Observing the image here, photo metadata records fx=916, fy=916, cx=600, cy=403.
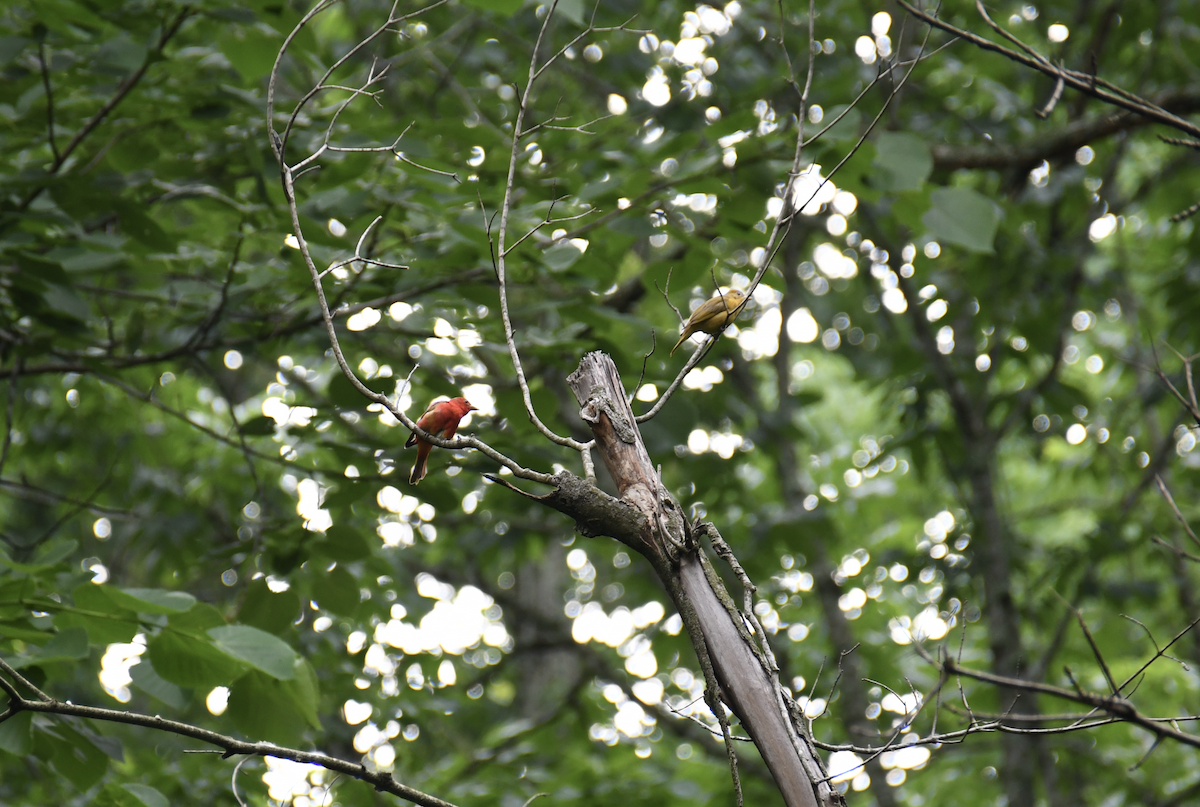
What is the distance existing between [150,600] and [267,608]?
75 cm

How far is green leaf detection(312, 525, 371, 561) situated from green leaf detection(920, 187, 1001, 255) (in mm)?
2338

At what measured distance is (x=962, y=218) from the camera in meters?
3.28

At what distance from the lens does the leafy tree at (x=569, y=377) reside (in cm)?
246

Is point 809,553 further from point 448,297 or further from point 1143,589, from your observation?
point 448,297

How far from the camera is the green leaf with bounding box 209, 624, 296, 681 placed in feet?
7.92

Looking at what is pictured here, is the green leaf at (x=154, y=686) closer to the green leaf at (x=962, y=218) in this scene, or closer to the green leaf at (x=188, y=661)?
the green leaf at (x=188, y=661)

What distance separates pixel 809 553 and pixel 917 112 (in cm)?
327

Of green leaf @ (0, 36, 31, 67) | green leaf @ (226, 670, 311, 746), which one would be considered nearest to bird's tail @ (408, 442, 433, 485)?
green leaf @ (226, 670, 311, 746)

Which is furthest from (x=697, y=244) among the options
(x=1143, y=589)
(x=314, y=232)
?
(x=1143, y=589)

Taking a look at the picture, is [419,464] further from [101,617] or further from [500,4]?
[500,4]

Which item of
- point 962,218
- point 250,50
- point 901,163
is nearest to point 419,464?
point 250,50

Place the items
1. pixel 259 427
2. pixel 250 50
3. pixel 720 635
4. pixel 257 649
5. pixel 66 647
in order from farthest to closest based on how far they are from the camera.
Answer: pixel 259 427
pixel 250 50
pixel 257 649
pixel 66 647
pixel 720 635

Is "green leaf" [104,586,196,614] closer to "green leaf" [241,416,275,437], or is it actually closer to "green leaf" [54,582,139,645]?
"green leaf" [54,582,139,645]

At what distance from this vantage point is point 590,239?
139 inches
